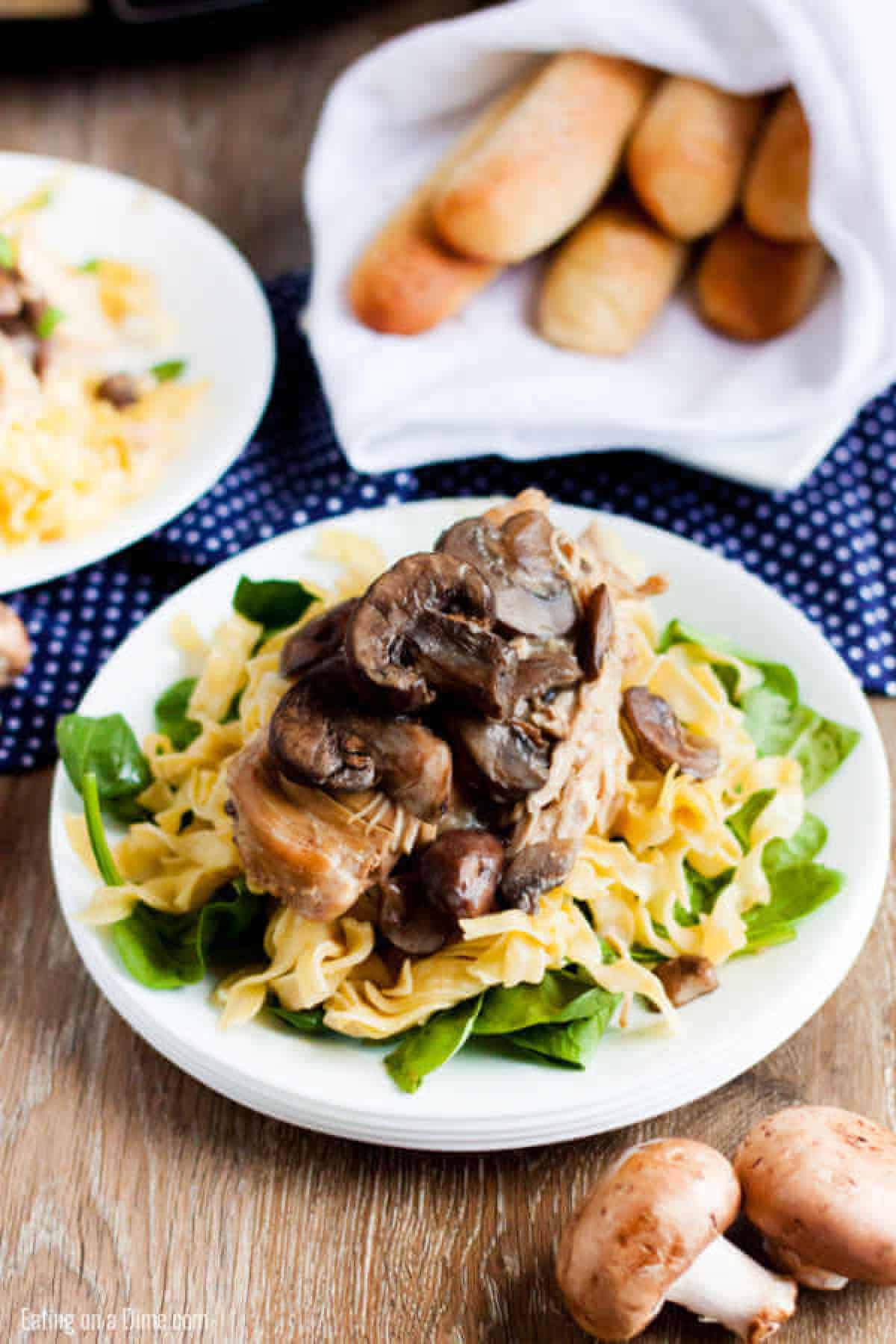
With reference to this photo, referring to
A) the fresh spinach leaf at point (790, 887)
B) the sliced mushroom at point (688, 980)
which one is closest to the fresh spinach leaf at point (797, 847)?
the fresh spinach leaf at point (790, 887)

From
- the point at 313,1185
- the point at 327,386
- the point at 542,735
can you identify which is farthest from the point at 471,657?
the point at 327,386

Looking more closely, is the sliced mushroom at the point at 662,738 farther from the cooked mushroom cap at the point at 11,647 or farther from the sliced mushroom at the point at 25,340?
the sliced mushroom at the point at 25,340

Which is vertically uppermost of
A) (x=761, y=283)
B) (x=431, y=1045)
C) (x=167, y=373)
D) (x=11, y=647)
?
(x=761, y=283)

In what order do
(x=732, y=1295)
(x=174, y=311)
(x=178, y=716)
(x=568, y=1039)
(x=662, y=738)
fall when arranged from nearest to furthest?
(x=732, y=1295)
(x=568, y=1039)
(x=662, y=738)
(x=178, y=716)
(x=174, y=311)

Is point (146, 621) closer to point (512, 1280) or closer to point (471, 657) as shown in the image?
point (471, 657)

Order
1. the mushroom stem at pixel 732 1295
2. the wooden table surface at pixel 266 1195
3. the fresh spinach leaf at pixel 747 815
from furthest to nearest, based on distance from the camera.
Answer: the fresh spinach leaf at pixel 747 815, the wooden table surface at pixel 266 1195, the mushroom stem at pixel 732 1295

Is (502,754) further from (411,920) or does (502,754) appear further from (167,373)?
(167,373)

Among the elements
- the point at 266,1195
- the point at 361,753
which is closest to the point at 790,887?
the point at 361,753
